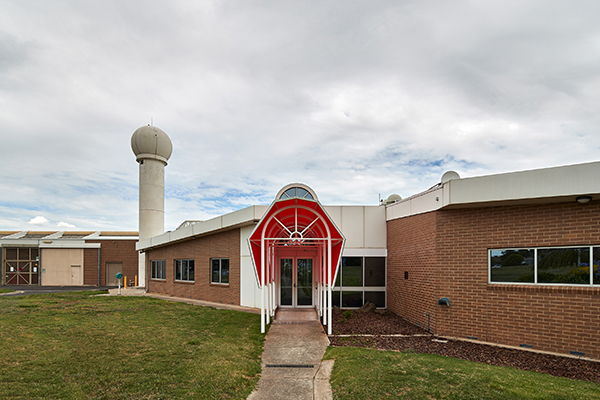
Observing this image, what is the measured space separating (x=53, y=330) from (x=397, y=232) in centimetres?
1130

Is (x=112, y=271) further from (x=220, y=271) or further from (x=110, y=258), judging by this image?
(x=220, y=271)

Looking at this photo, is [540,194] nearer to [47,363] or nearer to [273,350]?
[273,350]

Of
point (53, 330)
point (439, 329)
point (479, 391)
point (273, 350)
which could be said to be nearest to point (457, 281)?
point (439, 329)

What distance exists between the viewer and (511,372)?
7.14 metres

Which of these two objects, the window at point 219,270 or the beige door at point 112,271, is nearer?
the window at point 219,270

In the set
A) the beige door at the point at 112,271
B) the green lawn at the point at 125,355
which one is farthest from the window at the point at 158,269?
the green lawn at the point at 125,355

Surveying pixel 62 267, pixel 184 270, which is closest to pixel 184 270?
pixel 184 270

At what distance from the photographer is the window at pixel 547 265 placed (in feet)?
28.1

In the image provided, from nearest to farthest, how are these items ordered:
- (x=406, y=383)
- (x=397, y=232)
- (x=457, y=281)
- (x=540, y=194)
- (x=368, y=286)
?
1. (x=406, y=383)
2. (x=540, y=194)
3. (x=457, y=281)
4. (x=397, y=232)
5. (x=368, y=286)

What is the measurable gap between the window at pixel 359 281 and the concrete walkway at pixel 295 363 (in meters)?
3.04

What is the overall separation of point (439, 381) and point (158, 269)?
814 inches

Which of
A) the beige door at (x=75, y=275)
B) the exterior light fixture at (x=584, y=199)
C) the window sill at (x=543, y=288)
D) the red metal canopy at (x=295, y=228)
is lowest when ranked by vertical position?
the beige door at (x=75, y=275)

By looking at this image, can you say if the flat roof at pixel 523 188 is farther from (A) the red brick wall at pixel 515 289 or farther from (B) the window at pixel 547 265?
(B) the window at pixel 547 265

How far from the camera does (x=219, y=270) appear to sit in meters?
16.8
